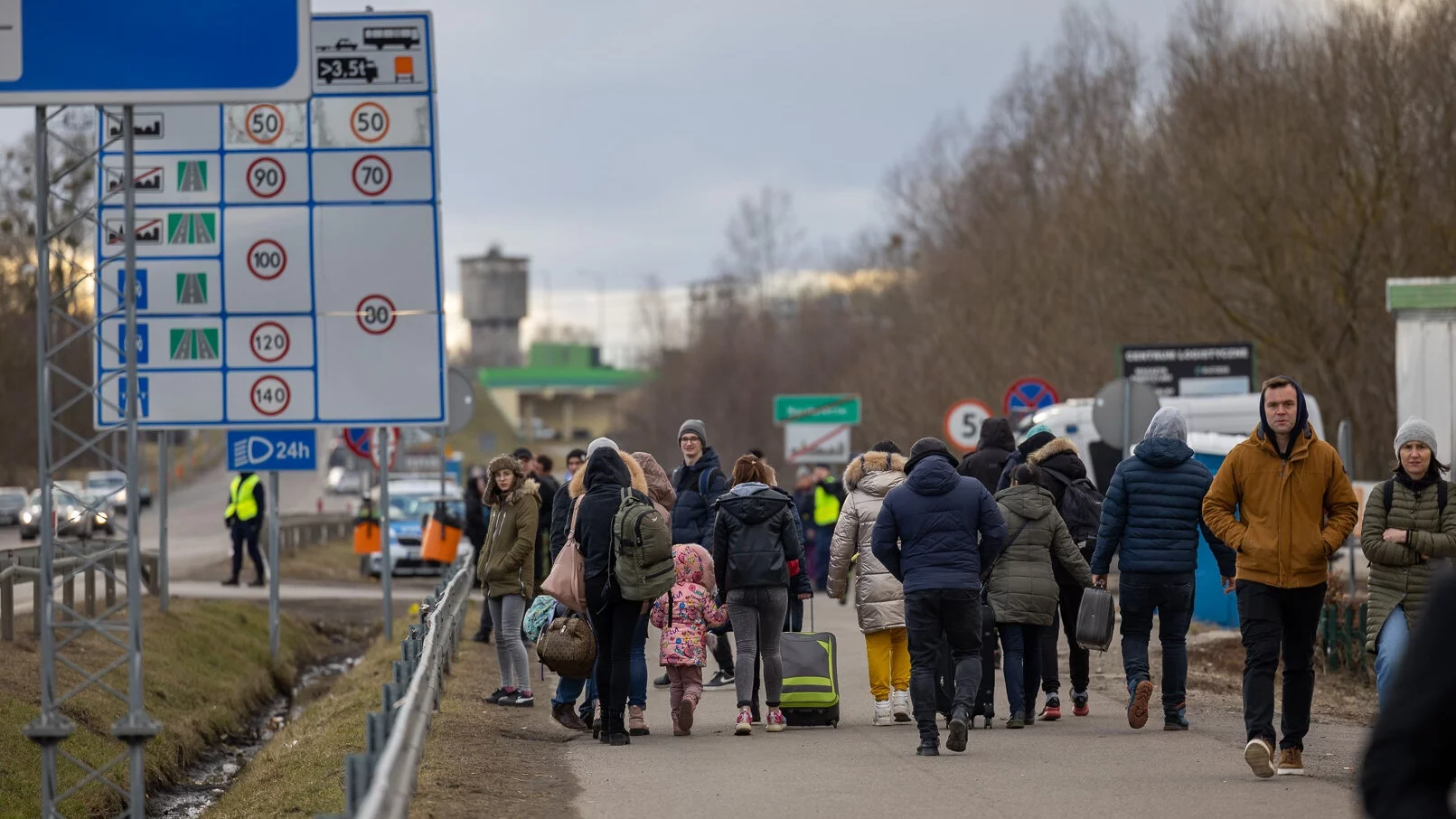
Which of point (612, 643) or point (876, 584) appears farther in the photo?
point (876, 584)

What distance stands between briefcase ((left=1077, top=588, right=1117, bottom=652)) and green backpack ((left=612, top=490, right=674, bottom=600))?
8.31 ft

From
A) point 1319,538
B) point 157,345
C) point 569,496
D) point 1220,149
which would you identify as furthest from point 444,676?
point 1220,149

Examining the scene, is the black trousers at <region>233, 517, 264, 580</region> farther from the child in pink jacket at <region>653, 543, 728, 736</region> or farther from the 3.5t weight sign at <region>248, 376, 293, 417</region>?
the child in pink jacket at <region>653, 543, 728, 736</region>

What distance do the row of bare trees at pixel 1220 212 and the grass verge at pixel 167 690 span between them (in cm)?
2051

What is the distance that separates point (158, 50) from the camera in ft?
35.7

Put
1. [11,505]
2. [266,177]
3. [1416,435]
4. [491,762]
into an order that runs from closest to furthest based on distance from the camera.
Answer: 1. [1416,435]
2. [491,762]
3. [266,177]
4. [11,505]

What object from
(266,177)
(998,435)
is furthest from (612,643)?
(266,177)

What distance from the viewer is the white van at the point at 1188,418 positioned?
29859 millimetres

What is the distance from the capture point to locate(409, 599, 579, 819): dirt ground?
396 inches

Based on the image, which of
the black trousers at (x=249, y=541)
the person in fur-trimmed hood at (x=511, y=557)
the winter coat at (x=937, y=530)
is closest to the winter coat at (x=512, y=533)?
the person in fur-trimmed hood at (x=511, y=557)

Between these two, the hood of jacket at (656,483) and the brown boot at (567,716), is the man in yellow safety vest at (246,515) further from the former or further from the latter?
the hood of jacket at (656,483)

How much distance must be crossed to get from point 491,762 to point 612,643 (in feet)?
4.55

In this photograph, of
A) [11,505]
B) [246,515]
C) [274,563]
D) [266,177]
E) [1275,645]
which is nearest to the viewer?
[1275,645]

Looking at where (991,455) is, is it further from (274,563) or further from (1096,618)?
(274,563)
